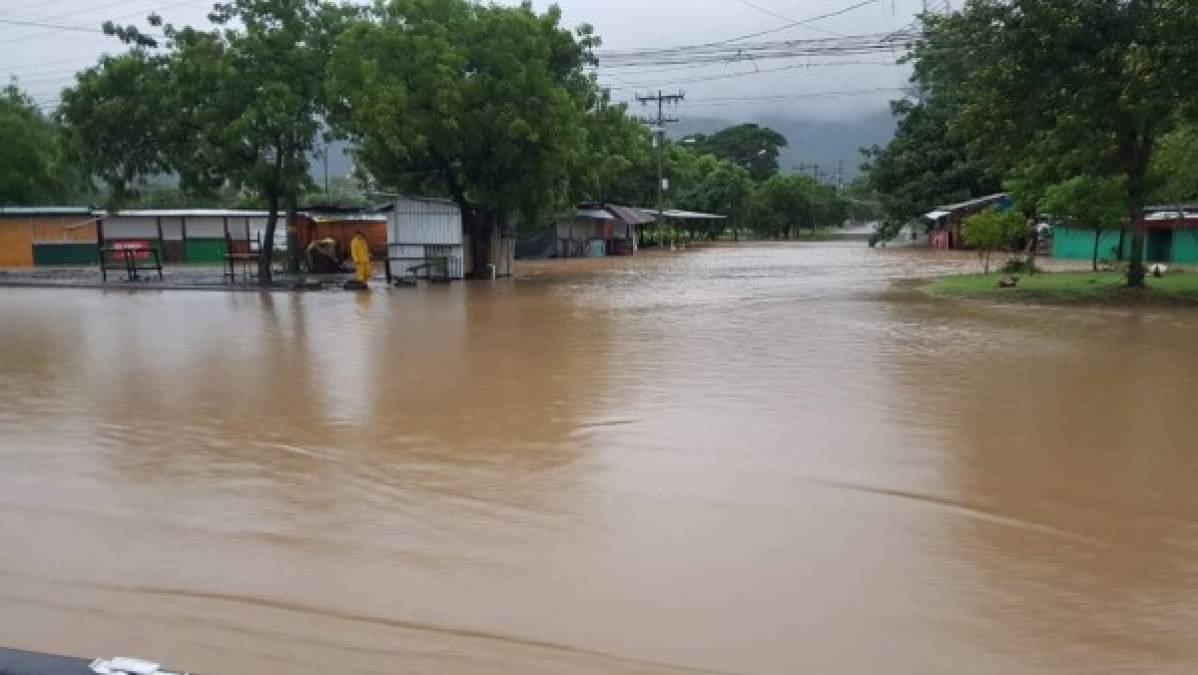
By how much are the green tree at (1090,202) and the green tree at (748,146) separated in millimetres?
84425

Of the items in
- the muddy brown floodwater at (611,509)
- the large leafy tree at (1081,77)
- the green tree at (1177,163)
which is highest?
the large leafy tree at (1081,77)

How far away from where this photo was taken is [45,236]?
39.6 metres

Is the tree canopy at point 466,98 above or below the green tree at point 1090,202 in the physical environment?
above

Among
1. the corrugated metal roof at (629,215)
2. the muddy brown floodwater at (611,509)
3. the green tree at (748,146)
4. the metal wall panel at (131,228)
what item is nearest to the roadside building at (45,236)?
the metal wall panel at (131,228)

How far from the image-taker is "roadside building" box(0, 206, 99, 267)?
39.1 meters

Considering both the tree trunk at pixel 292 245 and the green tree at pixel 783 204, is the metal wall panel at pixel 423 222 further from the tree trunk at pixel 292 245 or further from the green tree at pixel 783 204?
the green tree at pixel 783 204

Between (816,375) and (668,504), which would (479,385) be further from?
(668,504)

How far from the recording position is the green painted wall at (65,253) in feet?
130

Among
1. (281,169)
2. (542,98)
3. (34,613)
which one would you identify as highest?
(542,98)

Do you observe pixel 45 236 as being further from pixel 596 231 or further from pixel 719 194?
pixel 719 194

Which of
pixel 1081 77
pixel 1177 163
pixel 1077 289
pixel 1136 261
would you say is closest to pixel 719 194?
pixel 1077 289

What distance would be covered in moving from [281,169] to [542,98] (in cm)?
715

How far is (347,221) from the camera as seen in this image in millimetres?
36812

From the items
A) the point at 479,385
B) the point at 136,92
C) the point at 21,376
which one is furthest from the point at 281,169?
the point at 479,385
